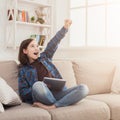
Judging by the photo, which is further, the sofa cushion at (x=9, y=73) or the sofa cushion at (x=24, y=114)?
the sofa cushion at (x=9, y=73)

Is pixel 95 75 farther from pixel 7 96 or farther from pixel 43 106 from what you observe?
pixel 7 96

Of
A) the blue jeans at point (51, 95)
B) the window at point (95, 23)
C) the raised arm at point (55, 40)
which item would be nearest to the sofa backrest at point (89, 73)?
the raised arm at point (55, 40)

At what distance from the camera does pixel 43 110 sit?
7.39 ft

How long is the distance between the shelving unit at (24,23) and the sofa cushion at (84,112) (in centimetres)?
167

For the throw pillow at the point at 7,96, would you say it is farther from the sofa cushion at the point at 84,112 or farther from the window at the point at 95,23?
the window at the point at 95,23

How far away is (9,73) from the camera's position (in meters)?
2.71

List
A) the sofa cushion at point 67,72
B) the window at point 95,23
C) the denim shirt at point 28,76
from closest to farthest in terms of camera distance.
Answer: the denim shirt at point 28,76 < the sofa cushion at point 67,72 < the window at point 95,23

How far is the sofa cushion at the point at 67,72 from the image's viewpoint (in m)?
3.07

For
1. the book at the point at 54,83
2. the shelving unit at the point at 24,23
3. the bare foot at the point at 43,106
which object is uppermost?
the shelving unit at the point at 24,23

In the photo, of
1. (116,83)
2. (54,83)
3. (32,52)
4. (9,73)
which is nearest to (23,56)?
(32,52)

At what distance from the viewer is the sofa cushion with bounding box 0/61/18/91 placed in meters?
2.68

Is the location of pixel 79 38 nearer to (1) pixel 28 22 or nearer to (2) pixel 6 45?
(1) pixel 28 22

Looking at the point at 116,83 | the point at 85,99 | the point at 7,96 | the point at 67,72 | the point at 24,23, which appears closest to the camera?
the point at 7,96

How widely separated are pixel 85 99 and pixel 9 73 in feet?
2.60
